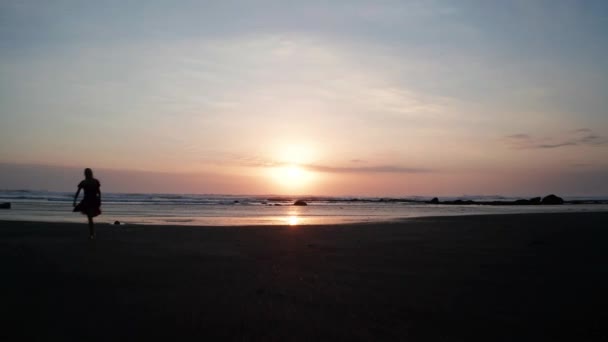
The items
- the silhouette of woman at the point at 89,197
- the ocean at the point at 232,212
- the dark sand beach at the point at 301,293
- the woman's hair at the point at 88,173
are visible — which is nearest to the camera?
the dark sand beach at the point at 301,293

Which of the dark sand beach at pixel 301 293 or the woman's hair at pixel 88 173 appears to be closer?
the dark sand beach at pixel 301 293

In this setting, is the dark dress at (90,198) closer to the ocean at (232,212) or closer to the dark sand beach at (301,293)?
the dark sand beach at (301,293)

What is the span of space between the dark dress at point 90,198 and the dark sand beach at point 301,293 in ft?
7.64

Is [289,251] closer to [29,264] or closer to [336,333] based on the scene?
[29,264]

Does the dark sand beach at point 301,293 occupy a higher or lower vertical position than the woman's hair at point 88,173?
lower

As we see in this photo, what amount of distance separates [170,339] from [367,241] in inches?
342

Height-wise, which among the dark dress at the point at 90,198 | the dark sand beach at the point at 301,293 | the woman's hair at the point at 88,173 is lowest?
the dark sand beach at the point at 301,293

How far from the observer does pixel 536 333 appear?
168 inches

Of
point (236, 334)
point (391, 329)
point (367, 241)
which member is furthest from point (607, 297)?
point (367, 241)

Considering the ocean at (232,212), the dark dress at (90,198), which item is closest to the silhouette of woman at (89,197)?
the dark dress at (90,198)

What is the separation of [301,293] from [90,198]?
8.80m

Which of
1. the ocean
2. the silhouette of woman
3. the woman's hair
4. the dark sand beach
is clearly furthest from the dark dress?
the ocean

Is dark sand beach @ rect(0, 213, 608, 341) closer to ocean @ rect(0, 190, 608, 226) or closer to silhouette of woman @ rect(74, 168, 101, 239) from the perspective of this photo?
silhouette of woman @ rect(74, 168, 101, 239)

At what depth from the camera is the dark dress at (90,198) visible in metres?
12.4
